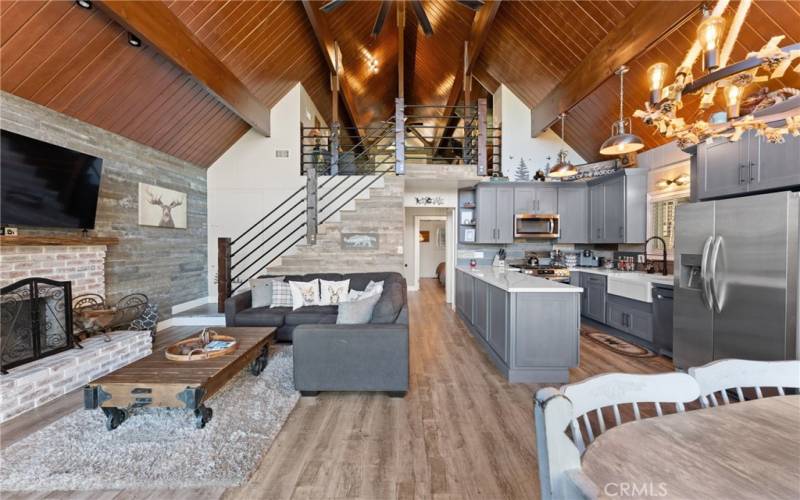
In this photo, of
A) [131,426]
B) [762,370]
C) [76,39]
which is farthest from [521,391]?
[76,39]

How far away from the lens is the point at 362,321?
3.01m

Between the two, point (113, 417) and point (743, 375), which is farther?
point (113, 417)

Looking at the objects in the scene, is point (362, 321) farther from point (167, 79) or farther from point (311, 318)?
point (167, 79)

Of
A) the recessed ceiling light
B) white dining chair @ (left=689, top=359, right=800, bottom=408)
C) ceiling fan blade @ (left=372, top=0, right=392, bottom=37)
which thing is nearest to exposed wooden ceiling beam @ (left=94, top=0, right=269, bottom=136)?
the recessed ceiling light

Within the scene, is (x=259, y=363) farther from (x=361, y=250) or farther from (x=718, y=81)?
(x=718, y=81)

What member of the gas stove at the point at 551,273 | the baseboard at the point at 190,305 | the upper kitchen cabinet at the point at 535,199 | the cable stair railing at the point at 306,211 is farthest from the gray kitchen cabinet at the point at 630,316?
the baseboard at the point at 190,305

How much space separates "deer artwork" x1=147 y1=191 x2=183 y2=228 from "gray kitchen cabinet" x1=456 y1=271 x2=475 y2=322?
4798 mm

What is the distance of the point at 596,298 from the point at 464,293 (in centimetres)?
198

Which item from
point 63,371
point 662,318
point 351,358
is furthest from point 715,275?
point 63,371

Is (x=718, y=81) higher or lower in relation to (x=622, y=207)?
higher

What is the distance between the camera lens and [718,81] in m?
1.40

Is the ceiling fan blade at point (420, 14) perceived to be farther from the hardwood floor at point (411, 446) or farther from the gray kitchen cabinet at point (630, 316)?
the gray kitchen cabinet at point (630, 316)

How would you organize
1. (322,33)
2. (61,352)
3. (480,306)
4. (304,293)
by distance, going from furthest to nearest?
(322,33) → (304,293) → (480,306) → (61,352)

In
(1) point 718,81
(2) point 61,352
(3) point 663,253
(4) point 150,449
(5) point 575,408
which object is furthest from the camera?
(3) point 663,253
